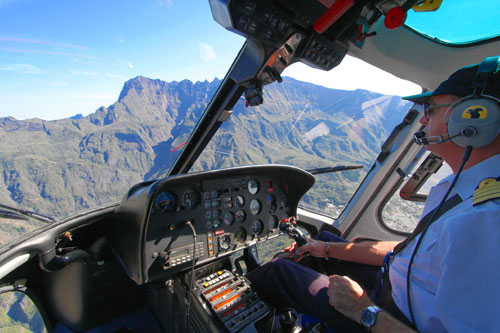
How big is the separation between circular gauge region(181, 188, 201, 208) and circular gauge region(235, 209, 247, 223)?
→ 0.39m

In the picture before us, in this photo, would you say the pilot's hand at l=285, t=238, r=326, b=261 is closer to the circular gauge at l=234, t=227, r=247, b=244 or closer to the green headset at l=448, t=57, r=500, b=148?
the circular gauge at l=234, t=227, r=247, b=244

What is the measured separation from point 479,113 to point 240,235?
1715 millimetres

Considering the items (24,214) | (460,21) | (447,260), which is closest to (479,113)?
(447,260)

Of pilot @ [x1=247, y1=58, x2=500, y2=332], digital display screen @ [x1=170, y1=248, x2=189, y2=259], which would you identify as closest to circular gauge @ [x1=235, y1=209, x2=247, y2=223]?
digital display screen @ [x1=170, y1=248, x2=189, y2=259]

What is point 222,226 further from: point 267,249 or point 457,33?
point 457,33

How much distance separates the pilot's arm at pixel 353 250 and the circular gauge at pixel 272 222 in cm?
50

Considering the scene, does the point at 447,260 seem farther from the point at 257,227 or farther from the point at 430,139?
the point at 257,227

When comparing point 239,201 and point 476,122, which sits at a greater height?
point 476,122

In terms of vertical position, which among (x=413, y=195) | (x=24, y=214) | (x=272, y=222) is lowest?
(x=24, y=214)

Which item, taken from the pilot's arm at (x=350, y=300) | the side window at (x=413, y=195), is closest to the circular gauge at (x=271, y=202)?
the pilot's arm at (x=350, y=300)

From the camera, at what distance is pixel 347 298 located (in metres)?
1.07

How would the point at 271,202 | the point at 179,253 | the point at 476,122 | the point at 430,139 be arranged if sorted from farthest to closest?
the point at 271,202, the point at 179,253, the point at 430,139, the point at 476,122

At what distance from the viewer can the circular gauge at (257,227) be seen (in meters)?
2.12

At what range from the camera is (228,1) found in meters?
1.17
